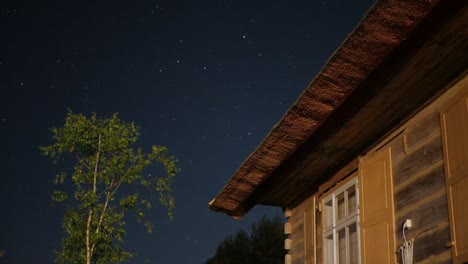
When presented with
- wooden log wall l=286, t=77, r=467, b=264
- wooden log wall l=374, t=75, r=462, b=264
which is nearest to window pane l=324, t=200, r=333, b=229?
wooden log wall l=286, t=77, r=467, b=264

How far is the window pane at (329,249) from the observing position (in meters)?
7.54

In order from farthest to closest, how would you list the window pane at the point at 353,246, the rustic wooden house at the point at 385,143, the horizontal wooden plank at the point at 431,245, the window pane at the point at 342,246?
the window pane at the point at 342,246 < the window pane at the point at 353,246 < the horizontal wooden plank at the point at 431,245 < the rustic wooden house at the point at 385,143

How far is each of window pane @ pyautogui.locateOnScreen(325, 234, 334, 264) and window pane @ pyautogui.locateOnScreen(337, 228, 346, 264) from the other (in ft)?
0.45

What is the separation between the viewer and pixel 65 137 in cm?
1423

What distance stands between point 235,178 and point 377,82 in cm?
276

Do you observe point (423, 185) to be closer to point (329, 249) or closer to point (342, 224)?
point (342, 224)

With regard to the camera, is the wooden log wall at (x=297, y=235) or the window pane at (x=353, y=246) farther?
the wooden log wall at (x=297, y=235)

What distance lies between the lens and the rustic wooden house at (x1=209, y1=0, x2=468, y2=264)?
473 cm

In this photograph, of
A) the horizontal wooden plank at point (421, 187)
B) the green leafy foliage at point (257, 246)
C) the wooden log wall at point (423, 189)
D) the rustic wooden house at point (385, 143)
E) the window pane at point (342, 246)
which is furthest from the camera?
the green leafy foliage at point (257, 246)

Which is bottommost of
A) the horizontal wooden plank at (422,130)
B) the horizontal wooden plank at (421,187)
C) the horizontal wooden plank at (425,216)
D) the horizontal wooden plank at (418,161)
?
the horizontal wooden plank at (425,216)

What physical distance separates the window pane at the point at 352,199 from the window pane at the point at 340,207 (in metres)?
0.21

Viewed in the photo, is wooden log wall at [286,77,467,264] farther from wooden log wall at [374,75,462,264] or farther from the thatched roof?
the thatched roof

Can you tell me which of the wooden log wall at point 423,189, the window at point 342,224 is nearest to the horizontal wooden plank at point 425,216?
the wooden log wall at point 423,189

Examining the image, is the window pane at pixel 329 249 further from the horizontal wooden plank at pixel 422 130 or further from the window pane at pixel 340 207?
the horizontal wooden plank at pixel 422 130
